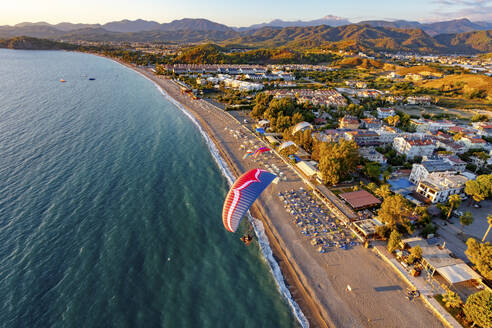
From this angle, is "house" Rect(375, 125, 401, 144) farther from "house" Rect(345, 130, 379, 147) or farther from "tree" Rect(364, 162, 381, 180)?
"tree" Rect(364, 162, 381, 180)

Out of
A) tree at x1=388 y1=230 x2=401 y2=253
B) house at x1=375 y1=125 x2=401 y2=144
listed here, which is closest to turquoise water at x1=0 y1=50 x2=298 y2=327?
tree at x1=388 y1=230 x2=401 y2=253

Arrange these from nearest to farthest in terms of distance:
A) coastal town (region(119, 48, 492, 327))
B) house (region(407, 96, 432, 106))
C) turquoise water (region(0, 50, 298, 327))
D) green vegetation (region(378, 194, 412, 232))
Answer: turquoise water (region(0, 50, 298, 327)), coastal town (region(119, 48, 492, 327)), green vegetation (region(378, 194, 412, 232)), house (region(407, 96, 432, 106))

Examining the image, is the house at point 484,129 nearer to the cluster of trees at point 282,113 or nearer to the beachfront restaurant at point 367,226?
the cluster of trees at point 282,113

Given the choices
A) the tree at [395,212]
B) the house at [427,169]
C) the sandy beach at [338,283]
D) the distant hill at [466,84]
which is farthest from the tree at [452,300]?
A: the distant hill at [466,84]

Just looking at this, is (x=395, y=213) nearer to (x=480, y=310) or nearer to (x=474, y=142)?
(x=480, y=310)

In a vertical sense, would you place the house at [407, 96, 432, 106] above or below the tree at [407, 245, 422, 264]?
above
